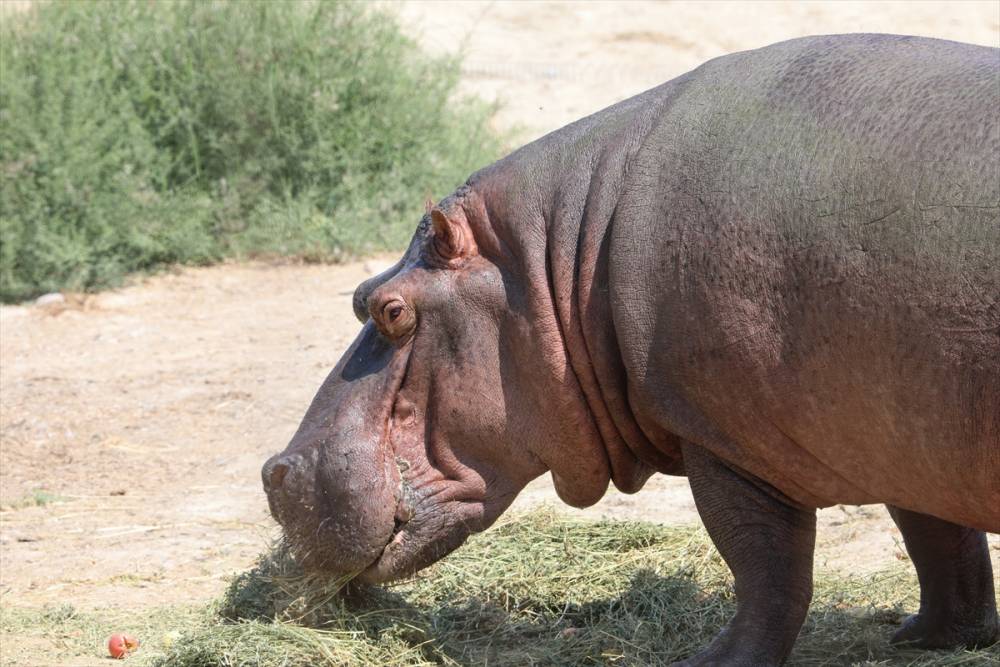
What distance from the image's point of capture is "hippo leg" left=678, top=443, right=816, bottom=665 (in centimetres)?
345

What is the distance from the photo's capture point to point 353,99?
34.3 feet

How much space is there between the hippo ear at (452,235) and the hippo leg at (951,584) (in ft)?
4.59

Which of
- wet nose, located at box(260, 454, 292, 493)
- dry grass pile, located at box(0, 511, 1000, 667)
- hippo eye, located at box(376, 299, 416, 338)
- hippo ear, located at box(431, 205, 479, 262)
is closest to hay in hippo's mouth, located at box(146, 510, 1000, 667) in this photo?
dry grass pile, located at box(0, 511, 1000, 667)

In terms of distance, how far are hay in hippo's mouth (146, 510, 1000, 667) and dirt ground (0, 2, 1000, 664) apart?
0.53 m

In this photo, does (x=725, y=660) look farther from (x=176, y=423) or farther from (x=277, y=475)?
(x=176, y=423)

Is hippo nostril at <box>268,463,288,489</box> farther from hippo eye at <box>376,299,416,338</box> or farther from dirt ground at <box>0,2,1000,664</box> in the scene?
dirt ground at <box>0,2,1000,664</box>

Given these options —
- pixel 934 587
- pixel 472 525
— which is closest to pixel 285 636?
pixel 472 525

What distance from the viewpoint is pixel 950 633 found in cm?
403

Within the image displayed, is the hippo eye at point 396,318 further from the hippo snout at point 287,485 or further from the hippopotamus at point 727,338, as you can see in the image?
the hippo snout at point 287,485

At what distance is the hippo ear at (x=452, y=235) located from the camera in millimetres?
3778

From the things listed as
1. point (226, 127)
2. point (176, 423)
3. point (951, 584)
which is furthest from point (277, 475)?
point (226, 127)

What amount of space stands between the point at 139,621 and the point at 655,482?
232 centimetres

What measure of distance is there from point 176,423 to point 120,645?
2.97m

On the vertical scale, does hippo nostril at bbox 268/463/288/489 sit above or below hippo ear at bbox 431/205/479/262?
below
